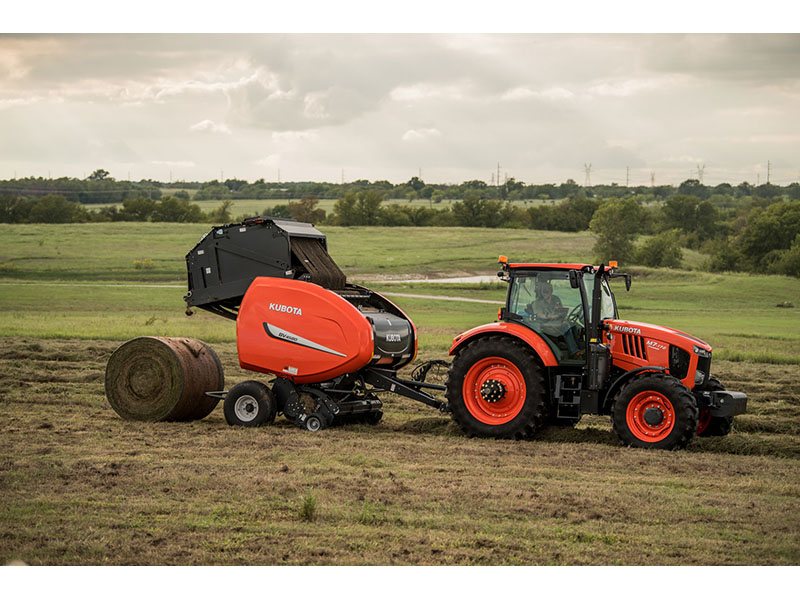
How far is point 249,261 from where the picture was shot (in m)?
15.3

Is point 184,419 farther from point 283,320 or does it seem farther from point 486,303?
point 486,303

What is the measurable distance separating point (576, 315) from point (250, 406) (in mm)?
4630

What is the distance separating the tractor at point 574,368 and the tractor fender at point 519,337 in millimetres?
13

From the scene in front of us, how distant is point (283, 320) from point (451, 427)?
8.91ft

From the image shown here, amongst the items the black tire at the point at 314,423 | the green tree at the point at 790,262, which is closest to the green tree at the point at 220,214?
the green tree at the point at 790,262

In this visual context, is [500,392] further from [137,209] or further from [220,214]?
[137,209]

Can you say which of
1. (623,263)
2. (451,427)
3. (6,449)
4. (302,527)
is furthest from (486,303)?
(302,527)

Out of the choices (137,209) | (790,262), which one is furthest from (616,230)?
(137,209)

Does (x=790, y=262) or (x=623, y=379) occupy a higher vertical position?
(x=790, y=262)

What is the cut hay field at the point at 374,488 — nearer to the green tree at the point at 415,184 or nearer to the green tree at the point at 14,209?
the green tree at the point at 14,209

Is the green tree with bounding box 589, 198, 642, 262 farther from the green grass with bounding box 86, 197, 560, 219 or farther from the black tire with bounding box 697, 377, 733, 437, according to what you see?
the black tire with bounding box 697, 377, 733, 437

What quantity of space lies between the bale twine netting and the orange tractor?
40 cm

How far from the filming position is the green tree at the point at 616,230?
67562 millimetres

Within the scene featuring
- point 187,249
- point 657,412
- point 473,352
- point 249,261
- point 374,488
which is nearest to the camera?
point 374,488
